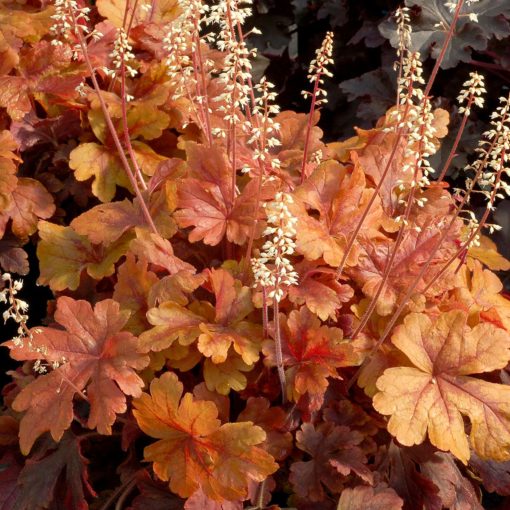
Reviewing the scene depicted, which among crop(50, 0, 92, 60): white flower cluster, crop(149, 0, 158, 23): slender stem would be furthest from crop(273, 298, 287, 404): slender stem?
crop(149, 0, 158, 23): slender stem

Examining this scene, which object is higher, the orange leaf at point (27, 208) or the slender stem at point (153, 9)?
the slender stem at point (153, 9)

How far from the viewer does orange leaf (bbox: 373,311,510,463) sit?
1.39 metres

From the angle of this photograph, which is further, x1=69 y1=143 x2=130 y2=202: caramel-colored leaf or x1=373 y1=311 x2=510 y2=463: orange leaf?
x1=69 y1=143 x2=130 y2=202: caramel-colored leaf

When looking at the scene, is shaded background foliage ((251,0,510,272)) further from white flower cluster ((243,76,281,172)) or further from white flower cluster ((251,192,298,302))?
white flower cluster ((251,192,298,302))

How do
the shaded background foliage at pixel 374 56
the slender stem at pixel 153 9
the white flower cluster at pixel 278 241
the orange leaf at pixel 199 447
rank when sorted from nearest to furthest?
the white flower cluster at pixel 278 241
the orange leaf at pixel 199 447
the slender stem at pixel 153 9
the shaded background foliage at pixel 374 56

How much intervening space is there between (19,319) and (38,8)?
53.8 inches

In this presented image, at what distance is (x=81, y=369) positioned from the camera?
149 centimetres

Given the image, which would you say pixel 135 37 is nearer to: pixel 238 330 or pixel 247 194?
pixel 247 194

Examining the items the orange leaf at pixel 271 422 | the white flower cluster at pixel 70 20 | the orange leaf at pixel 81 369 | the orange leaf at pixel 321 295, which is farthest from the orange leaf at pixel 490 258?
the white flower cluster at pixel 70 20

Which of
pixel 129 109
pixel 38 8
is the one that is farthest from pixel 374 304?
pixel 38 8

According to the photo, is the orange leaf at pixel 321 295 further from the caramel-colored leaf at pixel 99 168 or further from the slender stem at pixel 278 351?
the caramel-colored leaf at pixel 99 168

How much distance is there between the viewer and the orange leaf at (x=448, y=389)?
139 centimetres

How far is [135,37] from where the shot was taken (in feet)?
7.32

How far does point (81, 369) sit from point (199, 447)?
11.7 inches
